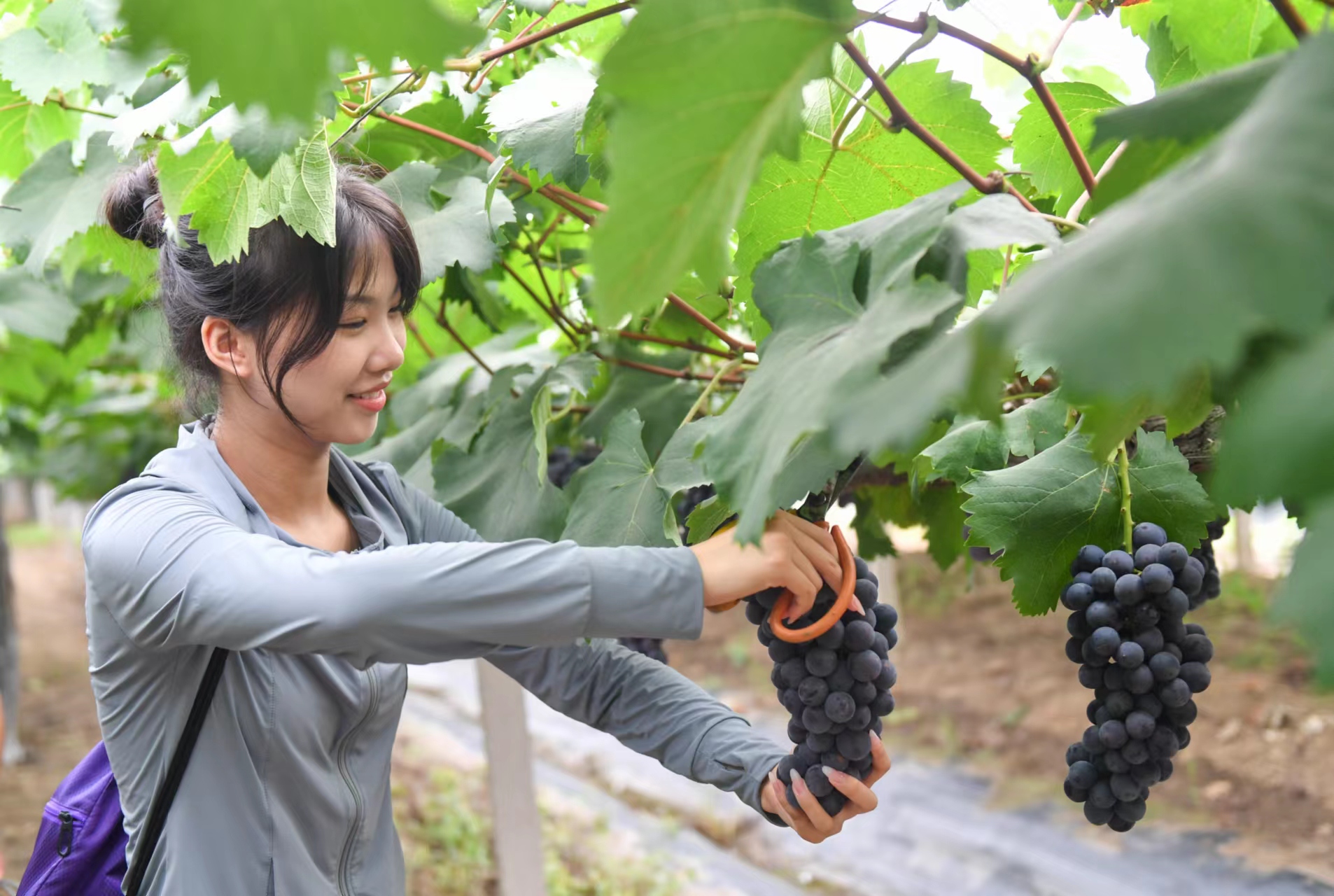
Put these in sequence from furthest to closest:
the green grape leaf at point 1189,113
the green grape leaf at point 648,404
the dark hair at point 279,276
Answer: the green grape leaf at point 648,404
the dark hair at point 279,276
the green grape leaf at point 1189,113

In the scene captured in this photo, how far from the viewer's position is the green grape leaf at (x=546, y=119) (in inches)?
42.2

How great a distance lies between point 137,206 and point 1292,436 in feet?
3.93

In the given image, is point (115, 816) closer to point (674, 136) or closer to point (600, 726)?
point (600, 726)

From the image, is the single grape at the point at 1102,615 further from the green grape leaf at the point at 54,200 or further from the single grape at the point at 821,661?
the green grape leaf at the point at 54,200

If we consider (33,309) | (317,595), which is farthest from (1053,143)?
(33,309)

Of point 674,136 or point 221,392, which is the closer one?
point 674,136

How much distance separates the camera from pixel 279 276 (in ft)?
3.44

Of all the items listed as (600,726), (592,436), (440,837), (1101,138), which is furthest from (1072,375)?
(440,837)

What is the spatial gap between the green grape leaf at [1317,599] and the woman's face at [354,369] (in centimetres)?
85

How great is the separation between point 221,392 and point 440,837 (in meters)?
3.07

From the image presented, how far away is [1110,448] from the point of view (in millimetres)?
589

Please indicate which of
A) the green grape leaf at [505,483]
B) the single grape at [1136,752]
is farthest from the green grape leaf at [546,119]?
the single grape at [1136,752]

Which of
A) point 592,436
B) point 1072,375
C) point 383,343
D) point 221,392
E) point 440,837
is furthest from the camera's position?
point 440,837

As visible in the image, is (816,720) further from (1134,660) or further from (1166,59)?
(1166,59)
